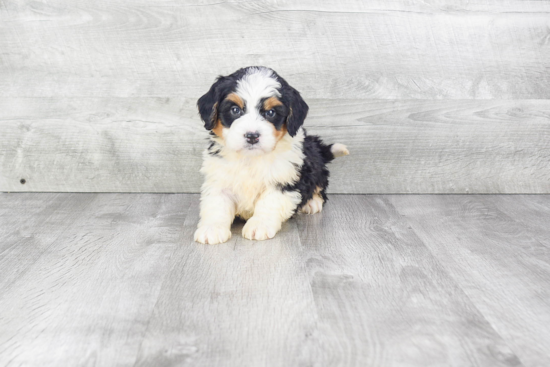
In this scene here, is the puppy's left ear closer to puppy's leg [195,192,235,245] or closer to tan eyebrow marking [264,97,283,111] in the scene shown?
tan eyebrow marking [264,97,283,111]

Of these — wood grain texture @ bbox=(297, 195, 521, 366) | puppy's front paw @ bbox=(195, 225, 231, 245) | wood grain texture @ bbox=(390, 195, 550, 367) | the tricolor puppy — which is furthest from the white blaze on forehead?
wood grain texture @ bbox=(390, 195, 550, 367)

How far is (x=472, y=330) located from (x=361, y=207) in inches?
50.0

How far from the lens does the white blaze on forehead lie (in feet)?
6.79

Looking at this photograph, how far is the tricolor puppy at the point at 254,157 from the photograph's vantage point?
2.07 meters

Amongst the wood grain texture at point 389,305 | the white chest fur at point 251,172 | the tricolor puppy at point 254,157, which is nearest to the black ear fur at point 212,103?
the tricolor puppy at point 254,157

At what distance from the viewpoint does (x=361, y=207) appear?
105 inches

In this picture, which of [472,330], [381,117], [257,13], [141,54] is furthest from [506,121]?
[141,54]

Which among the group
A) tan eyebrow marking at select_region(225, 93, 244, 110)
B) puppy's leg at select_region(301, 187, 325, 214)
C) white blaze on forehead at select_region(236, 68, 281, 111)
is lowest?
puppy's leg at select_region(301, 187, 325, 214)

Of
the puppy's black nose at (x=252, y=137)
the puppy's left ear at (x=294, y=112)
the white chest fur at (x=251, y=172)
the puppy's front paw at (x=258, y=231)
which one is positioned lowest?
the puppy's front paw at (x=258, y=231)

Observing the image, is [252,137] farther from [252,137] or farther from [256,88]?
[256,88]

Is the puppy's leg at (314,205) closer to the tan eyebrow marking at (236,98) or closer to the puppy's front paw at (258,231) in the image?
the puppy's front paw at (258,231)

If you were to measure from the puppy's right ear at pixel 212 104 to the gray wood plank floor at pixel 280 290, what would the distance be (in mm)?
488

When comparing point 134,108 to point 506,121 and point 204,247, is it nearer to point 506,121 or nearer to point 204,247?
point 204,247

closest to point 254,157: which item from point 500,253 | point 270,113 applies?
point 270,113
